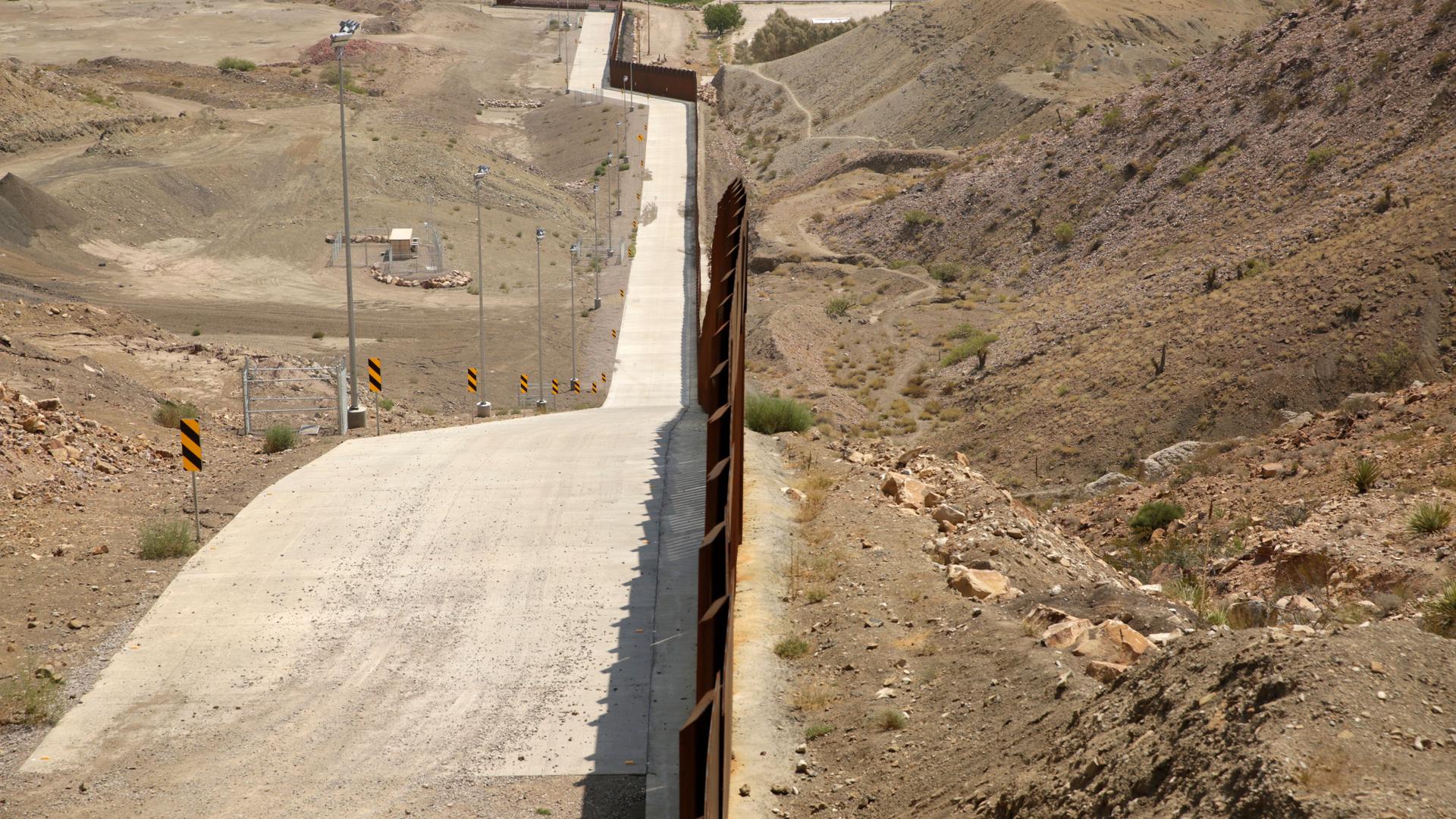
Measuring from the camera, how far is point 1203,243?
45094mm

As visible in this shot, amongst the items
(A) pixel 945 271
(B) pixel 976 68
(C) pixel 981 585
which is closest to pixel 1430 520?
(C) pixel 981 585

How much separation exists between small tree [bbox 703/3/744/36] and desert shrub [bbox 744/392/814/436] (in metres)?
115

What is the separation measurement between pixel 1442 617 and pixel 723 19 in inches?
5066

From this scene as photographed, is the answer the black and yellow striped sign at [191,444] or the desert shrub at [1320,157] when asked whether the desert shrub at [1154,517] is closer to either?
the black and yellow striped sign at [191,444]

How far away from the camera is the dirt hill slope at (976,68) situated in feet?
247

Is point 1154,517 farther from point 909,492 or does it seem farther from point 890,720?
point 890,720

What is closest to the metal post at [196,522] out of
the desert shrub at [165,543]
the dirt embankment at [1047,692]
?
the desert shrub at [165,543]

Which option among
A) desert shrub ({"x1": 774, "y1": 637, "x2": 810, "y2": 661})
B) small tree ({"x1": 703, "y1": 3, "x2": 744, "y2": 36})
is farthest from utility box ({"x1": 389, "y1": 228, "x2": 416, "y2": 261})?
small tree ({"x1": 703, "y1": 3, "x2": 744, "y2": 36})

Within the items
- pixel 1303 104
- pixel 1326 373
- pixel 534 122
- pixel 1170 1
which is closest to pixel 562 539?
pixel 1326 373

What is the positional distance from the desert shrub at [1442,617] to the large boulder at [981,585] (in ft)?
13.0

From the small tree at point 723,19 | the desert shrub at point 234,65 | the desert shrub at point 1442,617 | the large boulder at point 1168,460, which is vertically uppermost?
the small tree at point 723,19

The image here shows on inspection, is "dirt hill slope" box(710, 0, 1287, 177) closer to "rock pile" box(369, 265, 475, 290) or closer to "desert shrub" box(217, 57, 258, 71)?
"rock pile" box(369, 265, 475, 290)

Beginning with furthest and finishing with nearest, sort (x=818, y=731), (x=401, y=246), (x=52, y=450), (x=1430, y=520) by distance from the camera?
(x=401, y=246)
(x=52, y=450)
(x=1430, y=520)
(x=818, y=731)

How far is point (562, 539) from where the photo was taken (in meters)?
18.0
